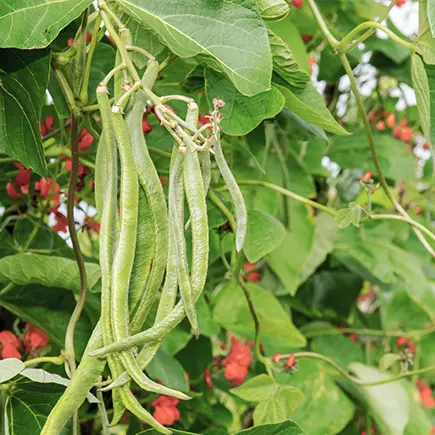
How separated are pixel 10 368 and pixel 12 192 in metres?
0.31

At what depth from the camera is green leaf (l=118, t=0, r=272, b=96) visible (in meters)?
0.45

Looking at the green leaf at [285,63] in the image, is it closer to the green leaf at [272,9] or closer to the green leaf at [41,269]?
the green leaf at [272,9]

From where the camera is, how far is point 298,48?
2.54 ft

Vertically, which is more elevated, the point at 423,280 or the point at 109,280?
the point at 109,280

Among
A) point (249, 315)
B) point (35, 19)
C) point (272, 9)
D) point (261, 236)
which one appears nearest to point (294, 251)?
point (249, 315)

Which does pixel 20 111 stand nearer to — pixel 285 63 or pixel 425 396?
pixel 285 63

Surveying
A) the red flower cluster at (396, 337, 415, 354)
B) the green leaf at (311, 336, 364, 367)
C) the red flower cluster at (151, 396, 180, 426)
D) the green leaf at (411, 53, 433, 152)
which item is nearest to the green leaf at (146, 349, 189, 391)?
the red flower cluster at (151, 396, 180, 426)

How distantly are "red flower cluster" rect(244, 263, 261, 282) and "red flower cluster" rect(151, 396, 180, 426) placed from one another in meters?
0.30

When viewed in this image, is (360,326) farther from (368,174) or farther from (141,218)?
(141,218)

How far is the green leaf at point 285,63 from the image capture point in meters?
0.56

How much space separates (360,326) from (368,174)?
1.03ft

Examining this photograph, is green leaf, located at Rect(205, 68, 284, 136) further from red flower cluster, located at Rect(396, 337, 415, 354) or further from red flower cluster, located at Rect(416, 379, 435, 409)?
red flower cluster, located at Rect(416, 379, 435, 409)

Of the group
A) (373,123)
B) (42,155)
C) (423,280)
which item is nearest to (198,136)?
(42,155)

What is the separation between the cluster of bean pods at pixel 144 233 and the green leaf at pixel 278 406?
0.29m
